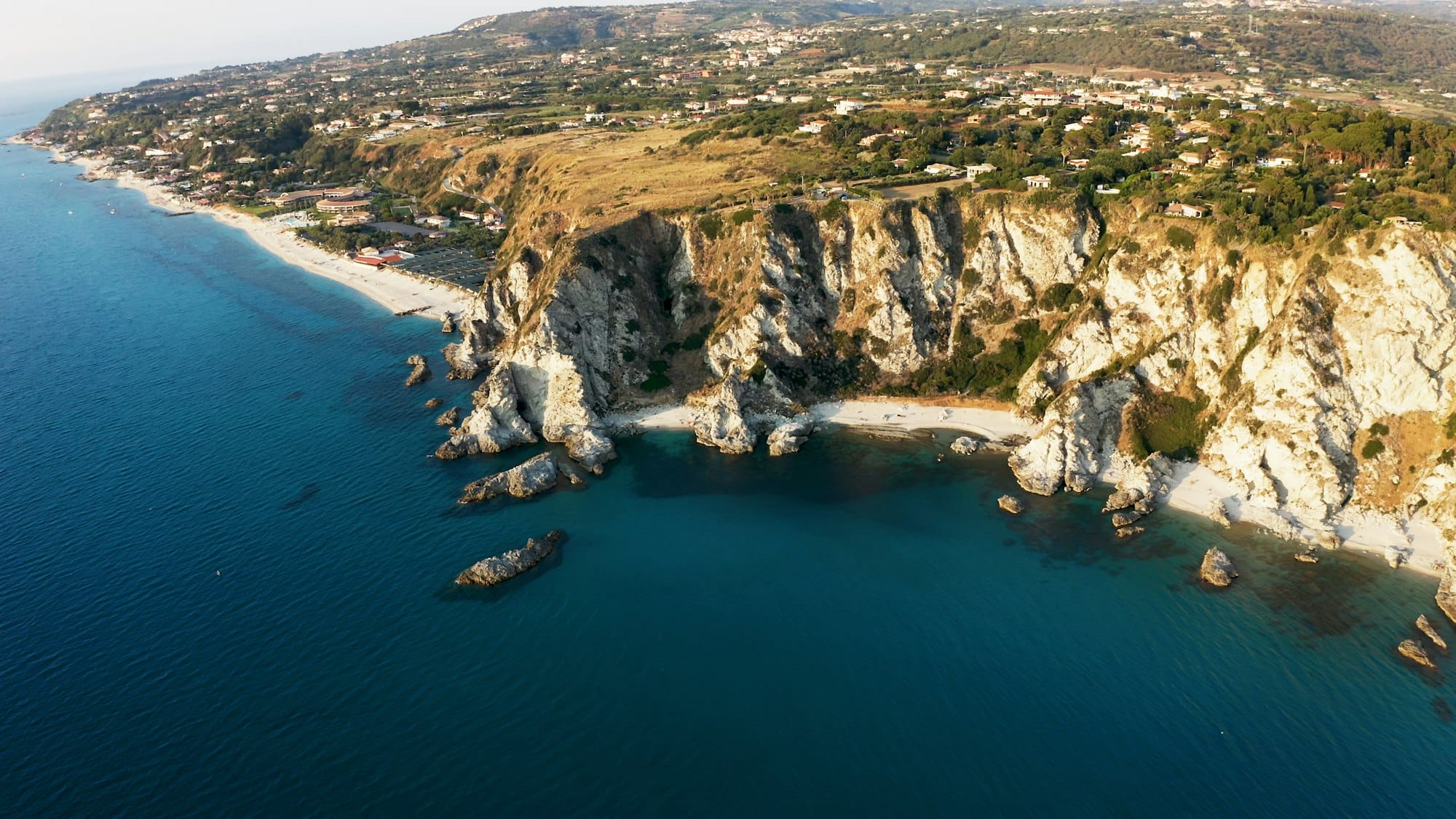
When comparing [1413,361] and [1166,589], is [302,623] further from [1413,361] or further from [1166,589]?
[1413,361]

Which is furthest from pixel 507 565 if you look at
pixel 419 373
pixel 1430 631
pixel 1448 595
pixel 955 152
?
Answer: pixel 955 152

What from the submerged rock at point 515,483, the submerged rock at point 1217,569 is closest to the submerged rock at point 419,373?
the submerged rock at point 515,483

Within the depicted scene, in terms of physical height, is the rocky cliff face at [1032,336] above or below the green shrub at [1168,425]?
above

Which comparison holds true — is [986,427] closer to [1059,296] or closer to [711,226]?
[1059,296]

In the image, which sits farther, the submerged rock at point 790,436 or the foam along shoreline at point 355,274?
the foam along shoreline at point 355,274

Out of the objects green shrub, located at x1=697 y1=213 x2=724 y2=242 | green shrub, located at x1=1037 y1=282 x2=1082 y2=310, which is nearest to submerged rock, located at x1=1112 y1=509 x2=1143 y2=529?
green shrub, located at x1=1037 y1=282 x2=1082 y2=310

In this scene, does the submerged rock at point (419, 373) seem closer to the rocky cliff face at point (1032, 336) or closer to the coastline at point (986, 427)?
the rocky cliff face at point (1032, 336)
